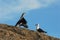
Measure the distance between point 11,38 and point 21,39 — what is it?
895mm

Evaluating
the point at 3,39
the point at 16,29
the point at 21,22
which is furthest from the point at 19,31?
the point at 21,22

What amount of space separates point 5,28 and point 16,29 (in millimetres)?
987

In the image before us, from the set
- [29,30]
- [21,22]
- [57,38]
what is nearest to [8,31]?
[29,30]

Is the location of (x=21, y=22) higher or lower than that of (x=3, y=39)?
higher

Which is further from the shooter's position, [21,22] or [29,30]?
[21,22]

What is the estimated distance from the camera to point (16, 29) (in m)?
29.5

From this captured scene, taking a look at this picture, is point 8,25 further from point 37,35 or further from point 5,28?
point 37,35

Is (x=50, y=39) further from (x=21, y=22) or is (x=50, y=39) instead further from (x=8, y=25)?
(x=21, y=22)

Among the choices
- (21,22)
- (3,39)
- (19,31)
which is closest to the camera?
(3,39)

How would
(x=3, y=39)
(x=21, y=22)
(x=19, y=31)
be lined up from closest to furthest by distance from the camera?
(x=3, y=39) < (x=19, y=31) < (x=21, y=22)

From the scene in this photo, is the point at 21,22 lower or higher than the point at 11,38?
higher

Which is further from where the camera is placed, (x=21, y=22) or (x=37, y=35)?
(x=21, y=22)

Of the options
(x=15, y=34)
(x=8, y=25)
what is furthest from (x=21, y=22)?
(x=15, y=34)

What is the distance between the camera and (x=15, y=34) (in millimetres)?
28000
